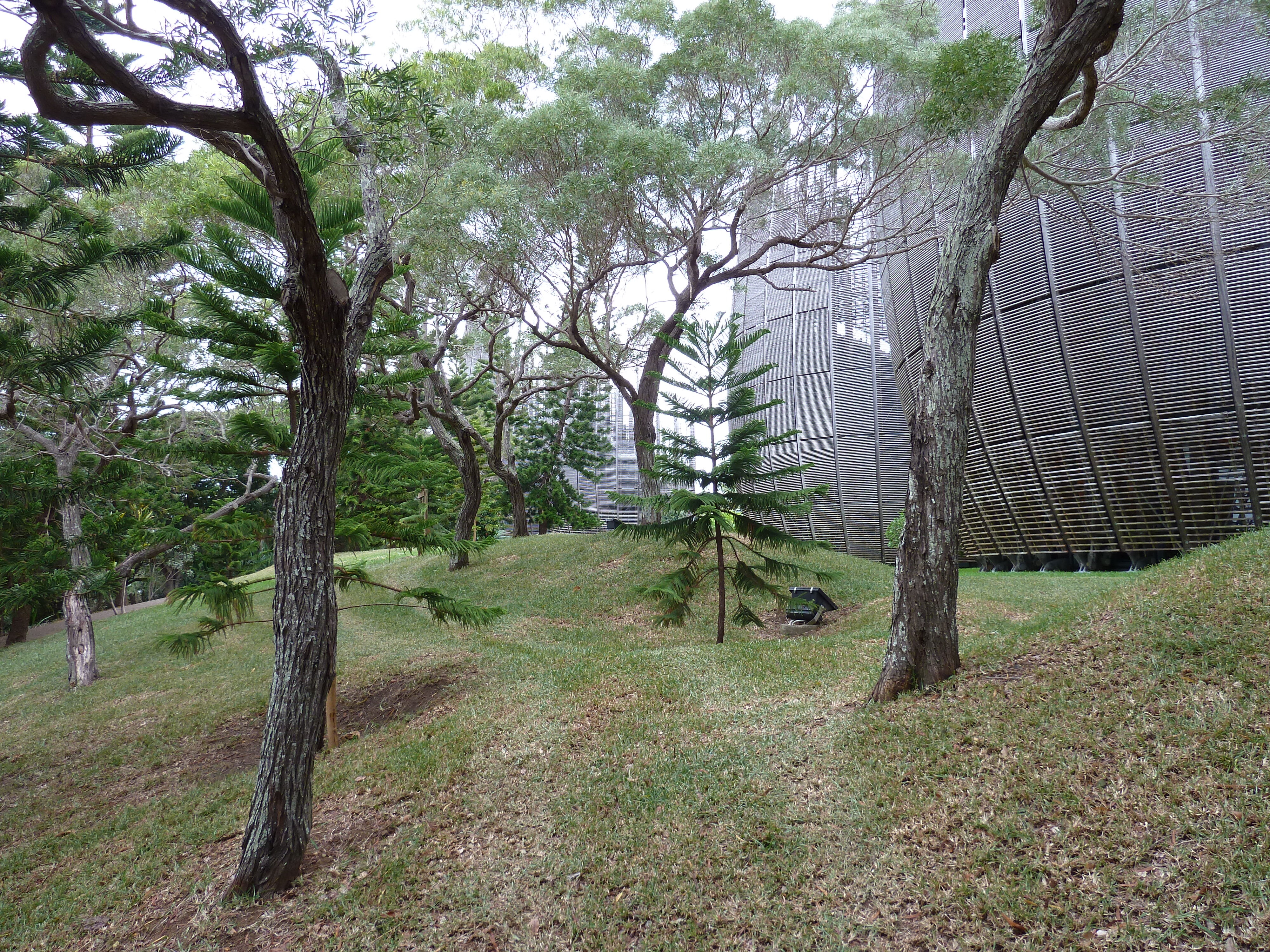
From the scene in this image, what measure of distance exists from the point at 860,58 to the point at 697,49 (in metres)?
2.78

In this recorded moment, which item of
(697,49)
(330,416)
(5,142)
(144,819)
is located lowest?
(144,819)

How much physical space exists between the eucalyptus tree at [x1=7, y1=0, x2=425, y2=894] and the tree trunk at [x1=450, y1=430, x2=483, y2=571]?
1077cm

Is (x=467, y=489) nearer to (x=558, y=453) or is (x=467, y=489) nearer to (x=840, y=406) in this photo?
(x=558, y=453)

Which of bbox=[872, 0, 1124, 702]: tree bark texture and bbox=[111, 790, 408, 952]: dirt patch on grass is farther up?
bbox=[872, 0, 1124, 702]: tree bark texture

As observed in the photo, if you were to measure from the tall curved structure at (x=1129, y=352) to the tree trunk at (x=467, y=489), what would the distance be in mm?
9614

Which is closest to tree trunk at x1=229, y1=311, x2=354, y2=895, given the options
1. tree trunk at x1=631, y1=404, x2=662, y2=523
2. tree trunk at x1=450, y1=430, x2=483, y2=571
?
tree trunk at x1=631, y1=404, x2=662, y2=523

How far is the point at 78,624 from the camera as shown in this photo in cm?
964

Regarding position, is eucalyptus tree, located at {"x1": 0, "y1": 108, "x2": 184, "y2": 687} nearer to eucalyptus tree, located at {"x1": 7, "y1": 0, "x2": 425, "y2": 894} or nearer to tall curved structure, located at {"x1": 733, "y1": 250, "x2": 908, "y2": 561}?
eucalyptus tree, located at {"x1": 7, "y1": 0, "x2": 425, "y2": 894}

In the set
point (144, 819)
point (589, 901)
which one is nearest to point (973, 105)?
point (589, 901)

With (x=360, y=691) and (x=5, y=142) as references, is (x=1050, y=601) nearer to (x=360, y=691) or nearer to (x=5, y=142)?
(x=360, y=691)

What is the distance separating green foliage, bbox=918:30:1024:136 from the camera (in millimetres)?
6203

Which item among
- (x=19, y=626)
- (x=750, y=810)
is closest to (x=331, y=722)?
(x=750, y=810)

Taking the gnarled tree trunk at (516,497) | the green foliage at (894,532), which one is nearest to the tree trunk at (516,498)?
the gnarled tree trunk at (516,497)

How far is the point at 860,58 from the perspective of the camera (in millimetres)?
10656
